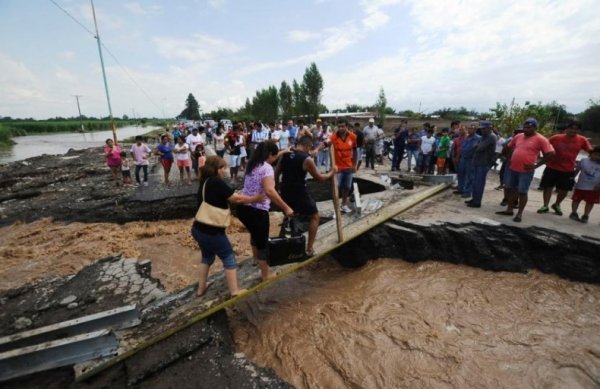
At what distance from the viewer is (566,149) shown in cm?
502

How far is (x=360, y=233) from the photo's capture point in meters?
4.86

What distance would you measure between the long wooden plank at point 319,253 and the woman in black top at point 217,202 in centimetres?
30

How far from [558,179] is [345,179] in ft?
11.7

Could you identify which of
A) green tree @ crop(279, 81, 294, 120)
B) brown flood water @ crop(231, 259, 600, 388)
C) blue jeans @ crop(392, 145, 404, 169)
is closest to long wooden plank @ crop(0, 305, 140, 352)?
brown flood water @ crop(231, 259, 600, 388)

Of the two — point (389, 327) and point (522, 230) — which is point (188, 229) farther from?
point (522, 230)

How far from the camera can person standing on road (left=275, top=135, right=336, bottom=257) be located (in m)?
3.81

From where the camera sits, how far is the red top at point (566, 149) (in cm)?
493

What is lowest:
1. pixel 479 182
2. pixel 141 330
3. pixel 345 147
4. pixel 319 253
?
pixel 141 330

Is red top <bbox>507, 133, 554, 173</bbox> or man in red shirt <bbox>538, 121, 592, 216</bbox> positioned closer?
red top <bbox>507, 133, 554, 173</bbox>

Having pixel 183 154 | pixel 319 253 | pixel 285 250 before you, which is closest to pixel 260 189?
pixel 285 250

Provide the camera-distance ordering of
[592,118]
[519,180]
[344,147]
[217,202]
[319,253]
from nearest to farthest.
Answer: [217,202], [319,253], [519,180], [344,147], [592,118]

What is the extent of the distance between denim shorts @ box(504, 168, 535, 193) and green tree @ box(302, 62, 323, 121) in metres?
38.5

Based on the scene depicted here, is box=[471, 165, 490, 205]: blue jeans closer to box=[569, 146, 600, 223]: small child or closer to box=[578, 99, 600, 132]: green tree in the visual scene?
box=[569, 146, 600, 223]: small child

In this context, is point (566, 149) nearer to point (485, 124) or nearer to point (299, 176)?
point (485, 124)
